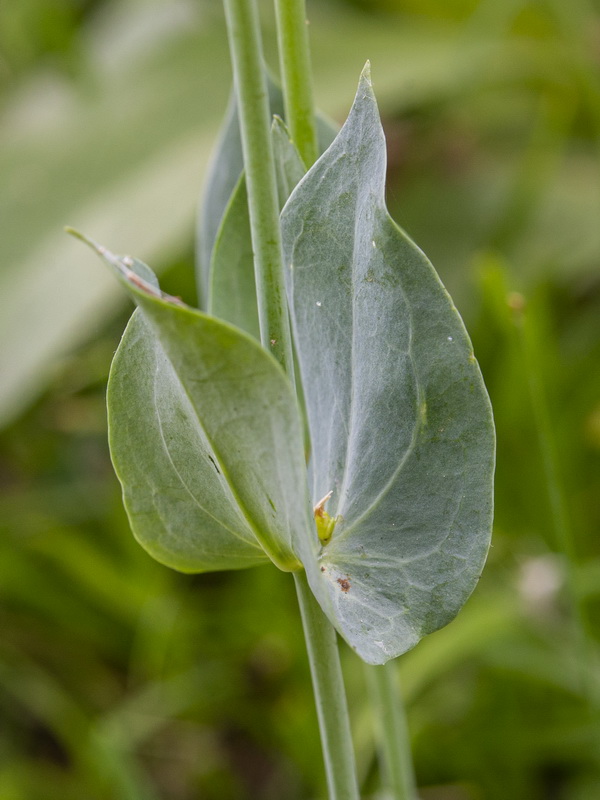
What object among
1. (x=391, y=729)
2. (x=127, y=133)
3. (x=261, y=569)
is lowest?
(x=261, y=569)

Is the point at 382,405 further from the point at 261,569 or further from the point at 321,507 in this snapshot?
the point at 261,569

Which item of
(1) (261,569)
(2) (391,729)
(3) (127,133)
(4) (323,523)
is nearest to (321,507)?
(4) (323,523)

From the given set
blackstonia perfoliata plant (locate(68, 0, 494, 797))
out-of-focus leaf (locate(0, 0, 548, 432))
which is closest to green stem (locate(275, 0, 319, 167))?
blackstonia perfoliata plant (locate(68, 0, 494, 797))

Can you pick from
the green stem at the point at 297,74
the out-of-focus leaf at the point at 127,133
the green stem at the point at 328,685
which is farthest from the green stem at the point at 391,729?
the out-of-focus leaf at the point at 127,133

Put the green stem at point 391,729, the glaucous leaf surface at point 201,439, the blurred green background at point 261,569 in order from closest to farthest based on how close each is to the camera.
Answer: the glaucous leaf surface at point 201,439, the green stem at point 391,729, the blurred green background at point 261,569

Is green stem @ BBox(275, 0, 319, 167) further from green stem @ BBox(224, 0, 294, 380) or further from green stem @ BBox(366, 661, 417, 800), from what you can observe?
green stem @ BBox(366, 661, 417, 800)

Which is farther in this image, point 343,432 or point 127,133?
point 127,133

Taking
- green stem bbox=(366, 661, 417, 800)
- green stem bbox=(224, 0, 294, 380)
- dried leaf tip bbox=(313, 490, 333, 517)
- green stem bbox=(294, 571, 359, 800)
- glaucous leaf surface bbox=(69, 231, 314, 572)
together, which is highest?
green stem bbox=(224, 0, 294, 380)

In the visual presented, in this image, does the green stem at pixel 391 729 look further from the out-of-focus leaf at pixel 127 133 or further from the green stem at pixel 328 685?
the out-of-focus leaf at pixel 127 133
